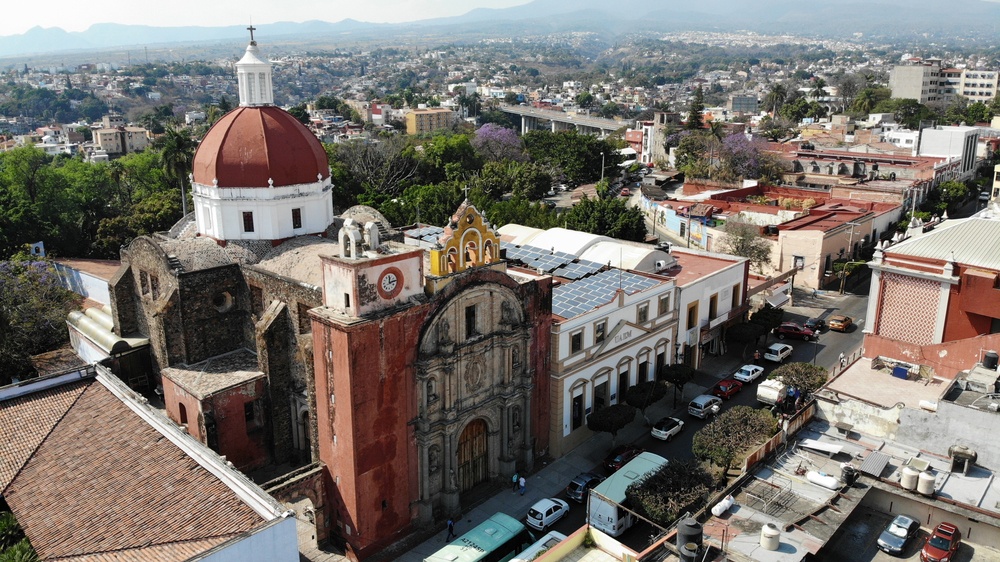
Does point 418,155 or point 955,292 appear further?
point 418,155

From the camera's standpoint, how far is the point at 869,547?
2081 cm

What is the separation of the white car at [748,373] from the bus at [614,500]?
12.2m

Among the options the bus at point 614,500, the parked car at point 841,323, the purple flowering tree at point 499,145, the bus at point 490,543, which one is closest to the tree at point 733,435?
the bus at point 614,500

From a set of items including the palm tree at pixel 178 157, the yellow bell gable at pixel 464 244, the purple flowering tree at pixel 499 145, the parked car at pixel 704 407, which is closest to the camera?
the yellow bell gable at pixel 464 244

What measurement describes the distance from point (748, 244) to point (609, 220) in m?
10.2

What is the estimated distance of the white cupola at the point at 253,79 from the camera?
33.4m

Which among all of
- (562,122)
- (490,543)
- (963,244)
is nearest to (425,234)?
(490,543)

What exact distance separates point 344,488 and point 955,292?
2436 centimetres

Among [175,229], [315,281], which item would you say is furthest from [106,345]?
[315,281]

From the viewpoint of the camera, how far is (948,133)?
83500 mm

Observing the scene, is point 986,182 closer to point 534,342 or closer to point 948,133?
point 948,133

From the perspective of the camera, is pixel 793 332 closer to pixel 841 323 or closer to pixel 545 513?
pixel 841 323

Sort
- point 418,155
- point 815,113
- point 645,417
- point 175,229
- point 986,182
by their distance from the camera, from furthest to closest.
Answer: point 815,113 < point 418,155 < point 986,182 < point 175,229 < point 645,417

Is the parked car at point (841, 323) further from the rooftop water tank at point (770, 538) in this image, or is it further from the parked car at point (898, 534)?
the rooftop water tank at point (770, 538)
